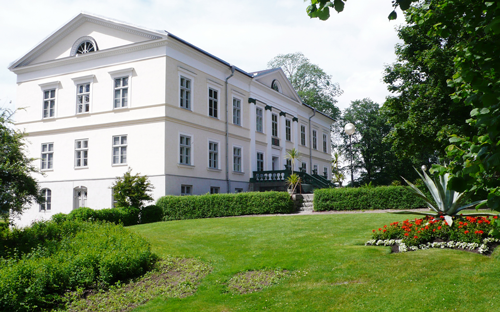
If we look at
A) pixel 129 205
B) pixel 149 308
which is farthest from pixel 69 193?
pixel 149 308

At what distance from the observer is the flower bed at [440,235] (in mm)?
9766

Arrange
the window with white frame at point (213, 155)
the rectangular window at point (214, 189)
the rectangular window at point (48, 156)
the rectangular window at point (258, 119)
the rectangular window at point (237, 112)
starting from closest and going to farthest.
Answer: the rectangular window at point (48, 156) → the rectangular window at point (214, 189) → the window with white frame at point (213, 155) → the rectangular window at point (237, 112) → the rectangular window at point (258, 119)

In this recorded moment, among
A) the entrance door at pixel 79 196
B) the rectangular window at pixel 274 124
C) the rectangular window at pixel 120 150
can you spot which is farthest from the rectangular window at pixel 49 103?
the rectangular window at pixel 274 124

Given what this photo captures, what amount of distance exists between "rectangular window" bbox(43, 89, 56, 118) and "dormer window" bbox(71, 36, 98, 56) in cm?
300

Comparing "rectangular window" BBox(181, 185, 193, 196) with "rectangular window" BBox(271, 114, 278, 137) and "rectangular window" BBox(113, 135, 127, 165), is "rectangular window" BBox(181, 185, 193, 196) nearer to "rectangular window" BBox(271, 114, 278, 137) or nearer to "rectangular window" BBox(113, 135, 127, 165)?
"rectangular window" BBox(113, 135, 127, 165)

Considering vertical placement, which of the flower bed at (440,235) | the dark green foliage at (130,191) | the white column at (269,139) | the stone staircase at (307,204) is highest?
the white column at (269,139)

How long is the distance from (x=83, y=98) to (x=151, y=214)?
10.1 metres

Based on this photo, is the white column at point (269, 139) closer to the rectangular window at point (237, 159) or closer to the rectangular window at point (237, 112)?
the rectangular window at point (237, 112)

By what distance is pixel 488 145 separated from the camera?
3.18 metres

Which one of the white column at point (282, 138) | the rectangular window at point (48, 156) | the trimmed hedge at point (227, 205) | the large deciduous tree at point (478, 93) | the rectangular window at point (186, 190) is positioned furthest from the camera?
the white column at point (282, 138)

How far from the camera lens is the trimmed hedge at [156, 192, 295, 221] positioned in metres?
21.8

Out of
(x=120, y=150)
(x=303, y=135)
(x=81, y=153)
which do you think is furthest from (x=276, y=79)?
(x=81, y=153)

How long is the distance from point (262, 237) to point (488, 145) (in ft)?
34.6

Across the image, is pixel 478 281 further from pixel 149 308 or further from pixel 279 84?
pixel 279 84
